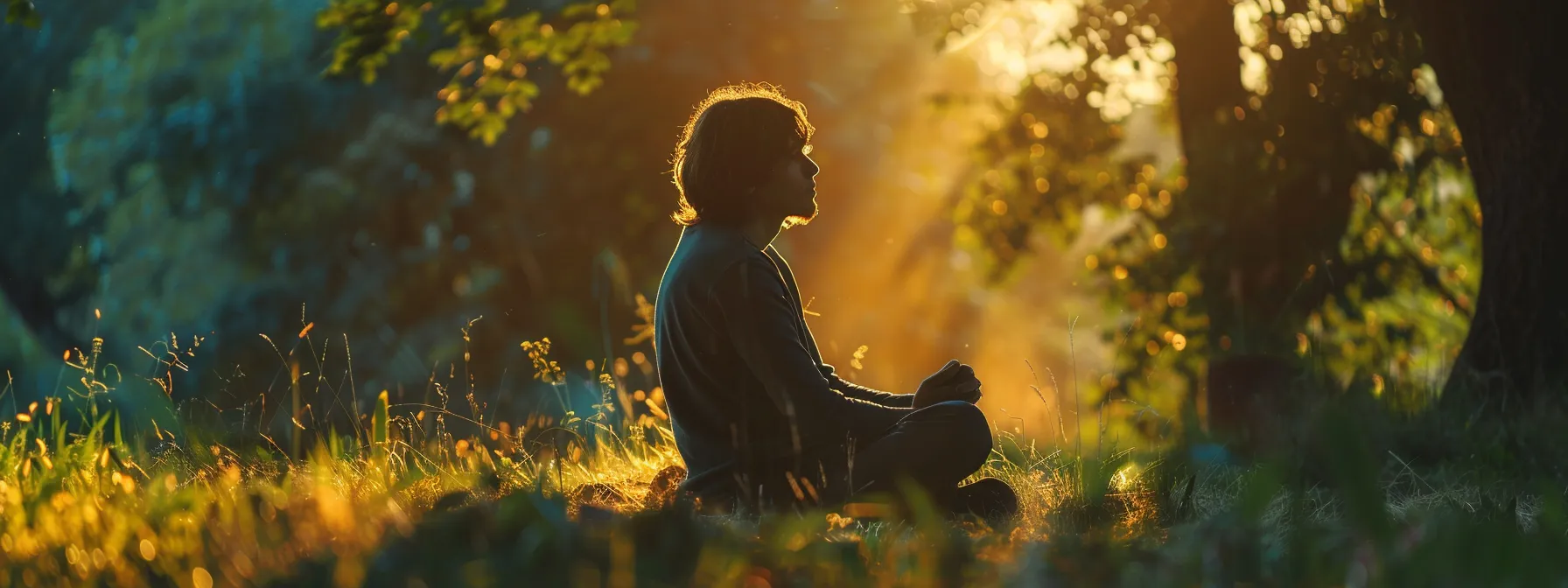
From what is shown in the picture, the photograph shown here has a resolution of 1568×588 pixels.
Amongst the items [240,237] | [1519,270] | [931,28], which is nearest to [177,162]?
[240,237]

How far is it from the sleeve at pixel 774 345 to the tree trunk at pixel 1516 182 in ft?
10.9

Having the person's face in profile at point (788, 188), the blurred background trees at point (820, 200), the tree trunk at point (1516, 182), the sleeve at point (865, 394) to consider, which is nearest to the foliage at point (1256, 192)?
the blurred background trees at point (820, 200)

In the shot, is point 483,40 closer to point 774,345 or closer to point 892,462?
point 774,345

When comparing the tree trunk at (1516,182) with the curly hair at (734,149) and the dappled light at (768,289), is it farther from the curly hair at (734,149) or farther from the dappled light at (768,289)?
the curly hair at (734,149)

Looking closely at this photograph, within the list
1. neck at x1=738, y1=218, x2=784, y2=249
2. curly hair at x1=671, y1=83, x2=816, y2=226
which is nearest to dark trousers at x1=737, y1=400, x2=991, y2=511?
neck at x1=738, y1=218, x2=784, y2=249

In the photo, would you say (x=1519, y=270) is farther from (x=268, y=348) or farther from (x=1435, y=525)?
(x=268, y=348)

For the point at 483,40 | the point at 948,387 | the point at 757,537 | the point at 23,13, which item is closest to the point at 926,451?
the point at 948,387

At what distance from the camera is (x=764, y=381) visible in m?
4.20

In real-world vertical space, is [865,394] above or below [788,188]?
below

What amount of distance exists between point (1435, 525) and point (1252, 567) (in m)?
0.56

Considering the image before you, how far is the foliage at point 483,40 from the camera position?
7.67 m

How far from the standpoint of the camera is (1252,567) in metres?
2.39

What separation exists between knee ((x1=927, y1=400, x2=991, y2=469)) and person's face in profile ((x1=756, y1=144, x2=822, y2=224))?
2.47 ft

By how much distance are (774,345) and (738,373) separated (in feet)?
0.93
